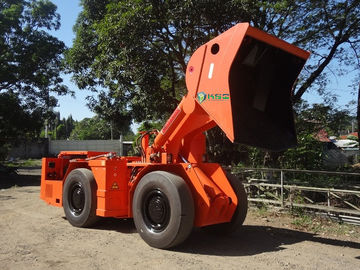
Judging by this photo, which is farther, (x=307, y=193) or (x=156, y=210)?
(x=307, y=193)

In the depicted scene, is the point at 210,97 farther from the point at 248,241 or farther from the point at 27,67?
the point at 27,67

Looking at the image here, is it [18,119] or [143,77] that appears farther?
[18,119]

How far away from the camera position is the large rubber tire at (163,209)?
18.7 feet

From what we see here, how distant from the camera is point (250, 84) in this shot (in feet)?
19.2

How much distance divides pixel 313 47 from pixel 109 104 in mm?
7968

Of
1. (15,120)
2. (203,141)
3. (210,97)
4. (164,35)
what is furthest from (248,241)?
(15,120)

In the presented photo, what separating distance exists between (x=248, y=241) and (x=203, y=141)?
2.00 metres

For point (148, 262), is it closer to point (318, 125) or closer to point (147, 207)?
point (147, 207)

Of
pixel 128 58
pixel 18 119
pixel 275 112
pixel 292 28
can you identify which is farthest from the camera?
pixel 18 119

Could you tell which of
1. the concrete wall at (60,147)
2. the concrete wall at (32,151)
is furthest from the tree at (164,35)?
the concrete wall at (32,151)

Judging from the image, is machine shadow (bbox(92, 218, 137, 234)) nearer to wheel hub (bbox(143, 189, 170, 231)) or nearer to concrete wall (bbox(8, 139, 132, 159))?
wheel hub (bbox(143, 189, 170, 231))

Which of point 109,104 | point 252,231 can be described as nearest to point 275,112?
point 252,231

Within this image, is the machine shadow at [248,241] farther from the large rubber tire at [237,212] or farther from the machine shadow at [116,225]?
the machine shadow at [116,225]

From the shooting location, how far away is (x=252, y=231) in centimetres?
741
